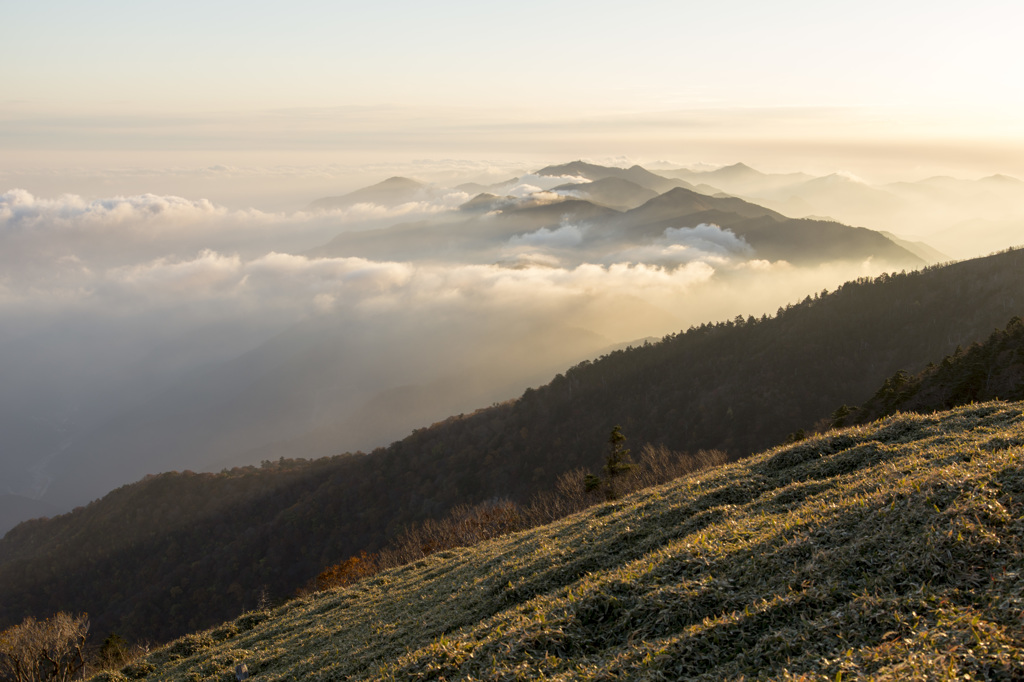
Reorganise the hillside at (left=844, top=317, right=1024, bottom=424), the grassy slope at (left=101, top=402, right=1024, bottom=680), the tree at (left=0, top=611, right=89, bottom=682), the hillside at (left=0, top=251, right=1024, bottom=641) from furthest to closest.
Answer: the hillside at (left=0, top=251, right=1024, bottom=641) → the hillside at (left=844, top=317, right=1024, bottom=424) → the tree at (left=0, top=611, right=89, bottom=682) → the grassy slope at (left=101, top=402, right=1024, bottom=680)

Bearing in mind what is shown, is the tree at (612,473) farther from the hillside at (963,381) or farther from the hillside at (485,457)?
the hillside at (485,457)

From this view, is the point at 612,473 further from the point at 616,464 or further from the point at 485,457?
the point at 485,457

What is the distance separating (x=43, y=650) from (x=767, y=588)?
130 feet

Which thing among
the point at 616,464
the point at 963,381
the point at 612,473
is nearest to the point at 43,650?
the point at 612,473

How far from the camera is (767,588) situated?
384 inches

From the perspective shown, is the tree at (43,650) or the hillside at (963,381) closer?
the tree at (43,650)

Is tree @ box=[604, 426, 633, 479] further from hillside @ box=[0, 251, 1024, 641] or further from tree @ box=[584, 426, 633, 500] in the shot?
hillside @ box=[0, 251, 1024, 641]

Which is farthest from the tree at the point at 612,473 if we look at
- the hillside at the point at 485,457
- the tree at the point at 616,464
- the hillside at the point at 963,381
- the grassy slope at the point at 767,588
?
the hillside at the point at 485,457

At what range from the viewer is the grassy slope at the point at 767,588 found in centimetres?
763

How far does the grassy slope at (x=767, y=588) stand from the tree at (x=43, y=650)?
18.8 metres

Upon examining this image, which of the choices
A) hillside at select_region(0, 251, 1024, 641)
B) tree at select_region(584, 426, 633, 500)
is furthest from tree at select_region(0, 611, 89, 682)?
hillside at select_region(0, 251, 1024, 641)

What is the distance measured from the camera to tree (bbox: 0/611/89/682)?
3081 centimetres

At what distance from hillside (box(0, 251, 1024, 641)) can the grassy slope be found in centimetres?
7214

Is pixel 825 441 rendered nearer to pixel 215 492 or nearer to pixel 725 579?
pixel 725 579
